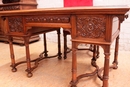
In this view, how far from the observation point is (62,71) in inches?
72.7

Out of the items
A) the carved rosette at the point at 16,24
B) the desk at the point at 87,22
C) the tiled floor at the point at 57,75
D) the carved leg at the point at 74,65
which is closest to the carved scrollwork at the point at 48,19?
the desk at the point at 87,22

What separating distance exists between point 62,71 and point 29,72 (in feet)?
1.39

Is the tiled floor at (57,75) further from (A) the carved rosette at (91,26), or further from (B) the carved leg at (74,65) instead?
(A) the carved rosette at (91,26)

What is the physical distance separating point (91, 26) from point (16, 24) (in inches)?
36.8

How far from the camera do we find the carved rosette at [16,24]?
162 cm

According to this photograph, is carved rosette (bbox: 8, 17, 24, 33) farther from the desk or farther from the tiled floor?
the tiled floor

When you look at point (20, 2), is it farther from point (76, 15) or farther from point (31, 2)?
point (76, 15)

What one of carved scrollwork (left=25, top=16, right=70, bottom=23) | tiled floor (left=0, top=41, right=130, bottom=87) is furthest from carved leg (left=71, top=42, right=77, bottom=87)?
carved scrollwork (left=25, top=16, right=70, bottom=23)

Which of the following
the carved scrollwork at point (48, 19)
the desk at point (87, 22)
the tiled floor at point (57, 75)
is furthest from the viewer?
the tiled floor at point (57, 75)

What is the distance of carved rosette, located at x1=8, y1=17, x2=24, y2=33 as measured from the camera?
5.30ft

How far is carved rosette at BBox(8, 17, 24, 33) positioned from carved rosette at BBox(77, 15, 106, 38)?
74cm

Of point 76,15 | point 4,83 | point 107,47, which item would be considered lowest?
point 4,83

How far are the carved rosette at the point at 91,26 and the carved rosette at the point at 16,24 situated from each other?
0.74 m

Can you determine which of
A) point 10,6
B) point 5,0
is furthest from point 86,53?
point 5,0
